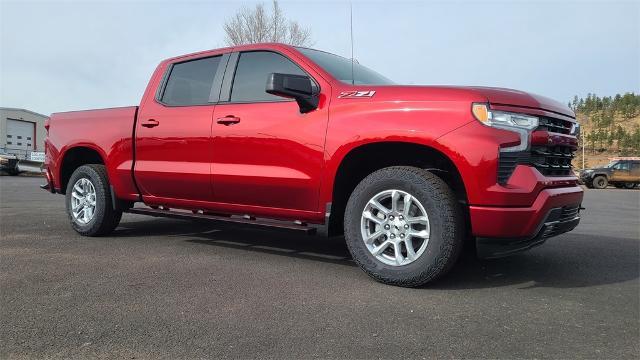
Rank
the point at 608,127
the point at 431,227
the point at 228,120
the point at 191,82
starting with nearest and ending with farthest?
the point at 431,227
the point at 228,120
the point at 191,82
the point at 608,127

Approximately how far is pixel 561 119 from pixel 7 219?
276 inches

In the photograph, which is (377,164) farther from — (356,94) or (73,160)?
(73,160)

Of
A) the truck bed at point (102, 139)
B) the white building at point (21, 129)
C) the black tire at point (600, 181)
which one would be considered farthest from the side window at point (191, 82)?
the white building at point (21, 129)

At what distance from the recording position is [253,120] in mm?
4371

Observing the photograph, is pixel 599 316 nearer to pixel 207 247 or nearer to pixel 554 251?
pixel 554 251

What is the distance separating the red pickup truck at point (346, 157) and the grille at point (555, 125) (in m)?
0.02

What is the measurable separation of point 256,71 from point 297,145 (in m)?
0.99

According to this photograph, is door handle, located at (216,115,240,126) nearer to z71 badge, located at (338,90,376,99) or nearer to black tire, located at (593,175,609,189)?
z71 badge, located at (338,90,376,99)

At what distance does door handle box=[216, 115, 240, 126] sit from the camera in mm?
4477

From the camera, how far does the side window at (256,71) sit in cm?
447

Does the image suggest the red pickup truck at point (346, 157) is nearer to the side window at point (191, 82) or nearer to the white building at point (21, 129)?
the side window at point (191, 82)

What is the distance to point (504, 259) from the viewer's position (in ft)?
15.4

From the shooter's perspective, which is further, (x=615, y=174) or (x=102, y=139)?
(x=615, y=174)

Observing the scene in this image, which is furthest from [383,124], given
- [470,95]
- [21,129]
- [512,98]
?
[21,129]
